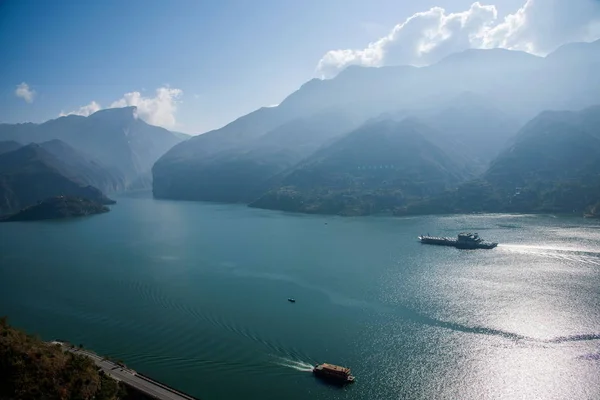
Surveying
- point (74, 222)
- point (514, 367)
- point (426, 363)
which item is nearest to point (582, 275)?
point (514, 367)

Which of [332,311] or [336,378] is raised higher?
[332,311]

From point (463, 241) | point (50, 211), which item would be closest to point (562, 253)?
point (463, 241)

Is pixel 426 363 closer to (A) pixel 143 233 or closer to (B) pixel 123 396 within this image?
(B) pixel 123 396

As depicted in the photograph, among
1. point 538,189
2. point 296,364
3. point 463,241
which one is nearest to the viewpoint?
point 296,364

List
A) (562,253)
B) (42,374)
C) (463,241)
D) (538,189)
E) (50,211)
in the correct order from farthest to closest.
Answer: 1. (50,211)
2. (538,189)
3. (463,241)
4. (562,253)
5. (42,374)

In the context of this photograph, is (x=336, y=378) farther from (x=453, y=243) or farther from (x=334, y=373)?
(x=453, y=243)

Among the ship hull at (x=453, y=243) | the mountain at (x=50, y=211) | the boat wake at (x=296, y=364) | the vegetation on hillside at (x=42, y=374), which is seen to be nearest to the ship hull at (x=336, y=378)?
the boat wake at (x=296, y=364)

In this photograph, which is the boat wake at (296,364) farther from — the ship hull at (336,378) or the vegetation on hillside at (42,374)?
the vegetation on hillside at (42,374)
